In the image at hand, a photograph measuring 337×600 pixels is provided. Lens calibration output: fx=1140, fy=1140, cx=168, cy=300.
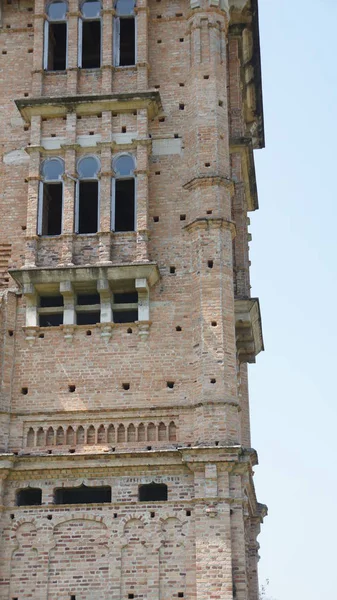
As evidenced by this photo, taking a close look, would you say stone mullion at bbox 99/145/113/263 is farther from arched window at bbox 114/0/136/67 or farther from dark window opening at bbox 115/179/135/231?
arched window at bbox 114/0/136/67

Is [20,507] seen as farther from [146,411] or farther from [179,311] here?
[179,311]

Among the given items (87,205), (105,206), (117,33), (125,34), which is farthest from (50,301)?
(125,34)

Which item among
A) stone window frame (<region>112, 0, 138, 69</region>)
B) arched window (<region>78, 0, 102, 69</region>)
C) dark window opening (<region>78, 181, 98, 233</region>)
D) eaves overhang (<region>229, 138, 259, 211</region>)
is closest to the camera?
dark window opening (<region>78, 181, 98, 233</region>)

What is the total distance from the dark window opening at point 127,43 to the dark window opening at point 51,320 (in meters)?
8.39

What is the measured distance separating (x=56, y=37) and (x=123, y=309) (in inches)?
388

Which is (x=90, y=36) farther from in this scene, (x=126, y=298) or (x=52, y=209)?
(x=126, y=298)

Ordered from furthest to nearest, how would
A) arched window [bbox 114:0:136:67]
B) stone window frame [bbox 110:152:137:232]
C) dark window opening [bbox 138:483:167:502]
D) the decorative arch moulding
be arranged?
arched window [bbox 114:0:136:67] < the decorative arch moulding < stone window frame [bbox 110:152:137:232] < dark window opening [bbox 138:483:167:502]

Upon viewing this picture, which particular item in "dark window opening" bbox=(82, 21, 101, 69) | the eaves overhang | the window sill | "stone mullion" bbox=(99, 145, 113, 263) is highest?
"dark window opening" bbox=(82, 21, 101, 69)

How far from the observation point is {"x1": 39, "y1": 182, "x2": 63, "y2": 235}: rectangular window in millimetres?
31908

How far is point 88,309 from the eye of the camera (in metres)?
30.4

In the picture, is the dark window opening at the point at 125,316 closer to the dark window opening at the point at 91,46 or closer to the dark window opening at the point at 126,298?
the dark window opening at the point at 126,298

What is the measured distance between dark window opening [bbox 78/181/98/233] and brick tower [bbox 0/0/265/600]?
89mm

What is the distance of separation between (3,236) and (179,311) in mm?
5555

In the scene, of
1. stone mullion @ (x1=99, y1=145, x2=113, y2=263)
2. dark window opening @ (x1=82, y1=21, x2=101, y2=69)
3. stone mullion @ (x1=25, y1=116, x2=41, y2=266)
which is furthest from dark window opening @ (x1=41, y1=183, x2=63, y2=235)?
dark window opening @ (x1=82, y1=21, x2=101, y2=69)
